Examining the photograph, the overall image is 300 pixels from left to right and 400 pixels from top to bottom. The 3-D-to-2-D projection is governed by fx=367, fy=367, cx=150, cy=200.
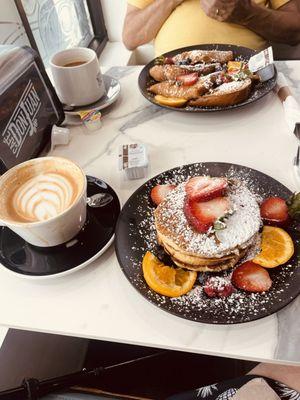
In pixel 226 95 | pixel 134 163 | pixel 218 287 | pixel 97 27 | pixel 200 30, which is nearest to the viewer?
pixel 218 287

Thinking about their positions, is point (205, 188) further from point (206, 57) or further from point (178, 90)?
point (206, 57)

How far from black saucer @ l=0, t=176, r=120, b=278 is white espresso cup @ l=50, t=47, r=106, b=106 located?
53cm

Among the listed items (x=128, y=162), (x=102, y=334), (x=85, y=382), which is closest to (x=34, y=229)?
(x=102, y=334)

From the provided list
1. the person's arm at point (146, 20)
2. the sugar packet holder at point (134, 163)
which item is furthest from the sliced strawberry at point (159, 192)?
the person's arm at point (146, 20)

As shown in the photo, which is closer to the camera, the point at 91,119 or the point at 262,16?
the point at 91,119

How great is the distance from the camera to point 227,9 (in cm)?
150

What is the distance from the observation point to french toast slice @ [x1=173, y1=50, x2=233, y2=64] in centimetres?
136

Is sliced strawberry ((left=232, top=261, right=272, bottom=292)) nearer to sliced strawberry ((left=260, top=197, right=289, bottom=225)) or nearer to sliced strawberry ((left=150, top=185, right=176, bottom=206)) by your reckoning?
sliced strawberry ((left=260, top=197, right=289, bottom=225))

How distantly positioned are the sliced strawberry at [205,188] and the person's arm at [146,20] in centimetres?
115

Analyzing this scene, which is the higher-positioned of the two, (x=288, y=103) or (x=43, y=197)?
(x=43, y=197)

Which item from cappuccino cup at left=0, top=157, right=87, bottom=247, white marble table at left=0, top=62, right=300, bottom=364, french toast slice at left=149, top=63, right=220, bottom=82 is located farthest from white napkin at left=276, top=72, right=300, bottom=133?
cappuccino cup at left=0, top=157, right=87, bottom=247

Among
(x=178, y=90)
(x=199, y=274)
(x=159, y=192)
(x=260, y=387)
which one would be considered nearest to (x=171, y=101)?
(x=178, y=90)

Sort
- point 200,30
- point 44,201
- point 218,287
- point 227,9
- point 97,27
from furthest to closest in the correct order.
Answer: point 97,27, point 200,30, point 227,9, point 44,201, point 218,287

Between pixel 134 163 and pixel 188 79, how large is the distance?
423mm
